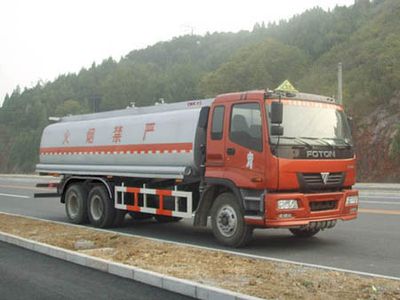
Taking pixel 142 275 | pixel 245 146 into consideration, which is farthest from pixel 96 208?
pixel 142 275

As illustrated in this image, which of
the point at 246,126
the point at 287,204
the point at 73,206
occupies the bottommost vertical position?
the point at 73,206

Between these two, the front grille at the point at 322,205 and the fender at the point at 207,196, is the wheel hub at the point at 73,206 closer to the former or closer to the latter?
the fender at the point at 207,196

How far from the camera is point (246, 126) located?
9.55 m

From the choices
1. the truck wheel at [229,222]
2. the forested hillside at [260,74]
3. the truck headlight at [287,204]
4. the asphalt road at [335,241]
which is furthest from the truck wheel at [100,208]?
the forested hillside at [260,74]

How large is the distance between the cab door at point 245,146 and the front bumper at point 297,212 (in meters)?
0.40

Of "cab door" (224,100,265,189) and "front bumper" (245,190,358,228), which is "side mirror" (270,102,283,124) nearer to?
"cab door" (224,100,265,189)

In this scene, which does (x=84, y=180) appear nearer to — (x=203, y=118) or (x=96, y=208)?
(x=96, y=208)

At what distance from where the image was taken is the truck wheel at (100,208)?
41.7 ft

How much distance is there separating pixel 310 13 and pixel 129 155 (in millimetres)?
83632

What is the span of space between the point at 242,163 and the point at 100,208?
4782mm

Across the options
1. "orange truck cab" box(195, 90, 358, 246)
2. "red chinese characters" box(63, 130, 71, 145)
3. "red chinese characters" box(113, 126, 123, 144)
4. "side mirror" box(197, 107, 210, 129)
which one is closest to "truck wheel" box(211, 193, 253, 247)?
"orange truck cab" box(195, 90, 358, 246)

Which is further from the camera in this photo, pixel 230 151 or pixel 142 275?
pixel 230 151

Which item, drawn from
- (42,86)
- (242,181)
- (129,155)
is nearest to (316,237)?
(242,181)

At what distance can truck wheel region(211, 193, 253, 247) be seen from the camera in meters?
9.59
